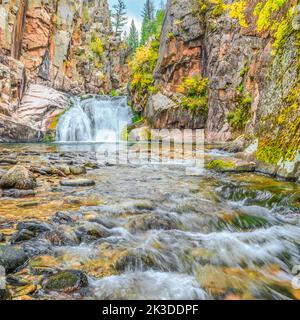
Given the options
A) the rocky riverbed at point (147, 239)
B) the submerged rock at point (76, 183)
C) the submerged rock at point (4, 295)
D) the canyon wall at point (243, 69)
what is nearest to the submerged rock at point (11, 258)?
the rocky riverbed at point (147, 239)

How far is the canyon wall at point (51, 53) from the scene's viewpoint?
22.4 m

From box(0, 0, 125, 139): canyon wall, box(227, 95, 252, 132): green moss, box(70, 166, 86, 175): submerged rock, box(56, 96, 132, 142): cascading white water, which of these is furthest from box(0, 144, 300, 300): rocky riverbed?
box(56, 96, 132, 142): cascading white water

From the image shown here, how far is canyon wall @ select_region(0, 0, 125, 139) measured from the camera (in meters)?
22.4

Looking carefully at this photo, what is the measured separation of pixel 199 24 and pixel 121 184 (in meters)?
21.4

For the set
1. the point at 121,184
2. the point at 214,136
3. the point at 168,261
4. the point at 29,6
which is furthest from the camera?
the point at 29,6

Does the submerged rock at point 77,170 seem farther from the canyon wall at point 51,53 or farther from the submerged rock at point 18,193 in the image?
the canyon wall at point 51,53

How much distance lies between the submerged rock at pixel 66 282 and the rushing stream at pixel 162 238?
3 centimetres

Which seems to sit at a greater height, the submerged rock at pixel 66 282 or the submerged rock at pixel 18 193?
the submerged rock at pixel 18 193

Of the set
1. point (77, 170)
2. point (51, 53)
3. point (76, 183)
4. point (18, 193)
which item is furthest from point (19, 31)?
point (18, 193)

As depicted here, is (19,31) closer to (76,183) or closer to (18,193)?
(76,183)

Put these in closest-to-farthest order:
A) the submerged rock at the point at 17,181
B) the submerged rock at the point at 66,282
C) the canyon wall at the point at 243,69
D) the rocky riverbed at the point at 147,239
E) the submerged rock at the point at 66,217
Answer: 1. the submerged rock at the point at 66,282
2. the rocky riverbed at the point at 147,239
3. the submerged rock at the point at 66,217
4. the submerged rock at the point at 17,181
5. the canyon wall at the point at 243,69
